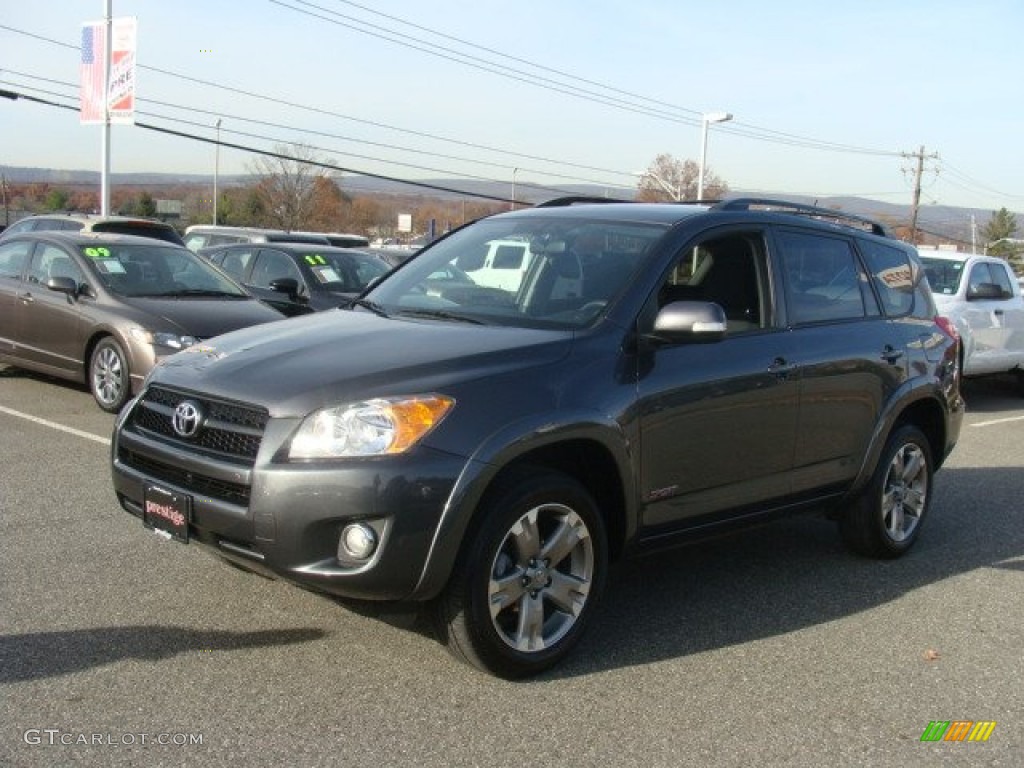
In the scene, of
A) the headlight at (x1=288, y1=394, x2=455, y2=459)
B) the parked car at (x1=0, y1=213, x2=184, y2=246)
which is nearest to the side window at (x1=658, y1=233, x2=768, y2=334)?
the headlight at (x1=288, y1=394, x2=455, y2=459)

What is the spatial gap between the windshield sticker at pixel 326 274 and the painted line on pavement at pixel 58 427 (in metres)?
4.09

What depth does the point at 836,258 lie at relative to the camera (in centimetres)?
550

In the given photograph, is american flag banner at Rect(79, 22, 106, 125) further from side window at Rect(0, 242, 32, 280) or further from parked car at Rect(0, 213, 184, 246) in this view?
side window at Rect(0, 242, 32, 280)

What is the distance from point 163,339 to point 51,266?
1968mm

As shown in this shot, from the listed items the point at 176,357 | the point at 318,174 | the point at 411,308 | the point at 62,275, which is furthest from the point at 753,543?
the point at 318,174

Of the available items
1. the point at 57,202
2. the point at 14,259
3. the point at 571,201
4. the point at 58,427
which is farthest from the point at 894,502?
the point at 57,202

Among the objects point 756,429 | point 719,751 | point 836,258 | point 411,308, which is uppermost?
point 836,258

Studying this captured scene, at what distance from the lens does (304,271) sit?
39.2 feet

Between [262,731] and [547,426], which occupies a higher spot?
[547,426]

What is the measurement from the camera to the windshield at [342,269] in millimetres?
12002

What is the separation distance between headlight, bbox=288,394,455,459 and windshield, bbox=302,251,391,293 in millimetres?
8331

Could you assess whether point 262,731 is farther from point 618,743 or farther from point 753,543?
point 753,543

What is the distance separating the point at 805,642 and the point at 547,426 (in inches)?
63.2

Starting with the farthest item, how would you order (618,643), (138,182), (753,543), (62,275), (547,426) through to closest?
1. (138,182)
2. (62,275)
3. (753,543)
4. (618,643)
5. (547,426)
